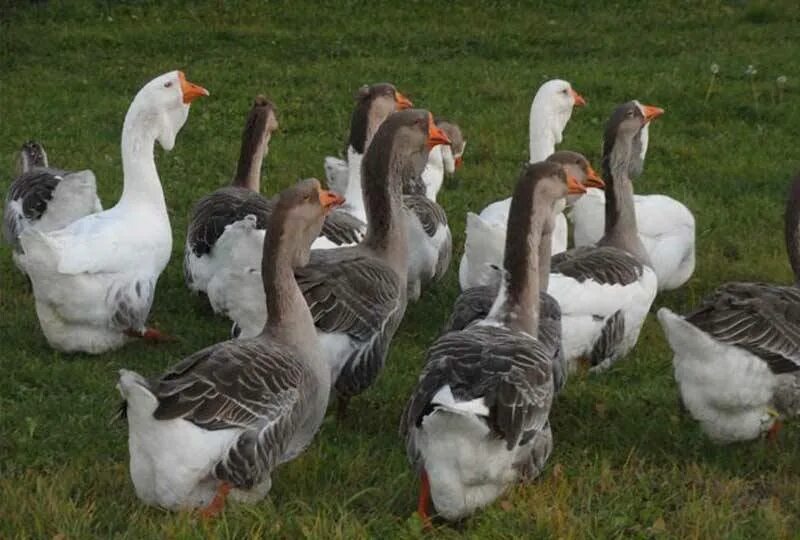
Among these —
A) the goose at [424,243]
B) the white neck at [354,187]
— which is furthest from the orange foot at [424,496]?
the white neck at [354,187]

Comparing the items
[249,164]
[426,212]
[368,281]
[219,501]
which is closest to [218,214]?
[249,164]

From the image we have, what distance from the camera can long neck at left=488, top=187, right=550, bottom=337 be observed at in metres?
6.30

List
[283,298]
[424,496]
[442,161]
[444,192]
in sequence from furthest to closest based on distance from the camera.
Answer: [444,192] → [442,161] → [283,298] → [424,496]

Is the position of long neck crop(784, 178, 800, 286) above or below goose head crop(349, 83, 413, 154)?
above

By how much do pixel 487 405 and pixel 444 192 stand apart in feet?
22.6

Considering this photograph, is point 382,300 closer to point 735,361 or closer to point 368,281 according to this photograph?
point 368,281

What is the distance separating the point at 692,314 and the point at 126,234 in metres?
3.42

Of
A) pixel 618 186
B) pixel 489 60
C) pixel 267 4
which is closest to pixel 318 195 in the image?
pixel 618 186

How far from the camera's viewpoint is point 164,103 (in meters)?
8.72

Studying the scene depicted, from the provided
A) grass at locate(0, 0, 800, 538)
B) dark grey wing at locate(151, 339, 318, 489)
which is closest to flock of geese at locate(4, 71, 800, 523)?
dark grey wing at locate(151, 339, 318, 489)

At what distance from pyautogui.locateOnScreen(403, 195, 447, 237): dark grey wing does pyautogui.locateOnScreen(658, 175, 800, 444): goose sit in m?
3.03

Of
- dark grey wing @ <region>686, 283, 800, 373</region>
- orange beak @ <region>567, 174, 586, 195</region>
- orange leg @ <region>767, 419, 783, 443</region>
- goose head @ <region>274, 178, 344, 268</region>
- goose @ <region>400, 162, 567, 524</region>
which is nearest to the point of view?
goose @ <region>400, 162, 567, 524</region>

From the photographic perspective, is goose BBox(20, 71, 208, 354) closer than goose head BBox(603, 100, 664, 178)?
Yes

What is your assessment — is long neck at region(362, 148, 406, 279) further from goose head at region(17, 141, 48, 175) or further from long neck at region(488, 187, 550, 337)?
goose head at region(17, 141, 48, 175)
